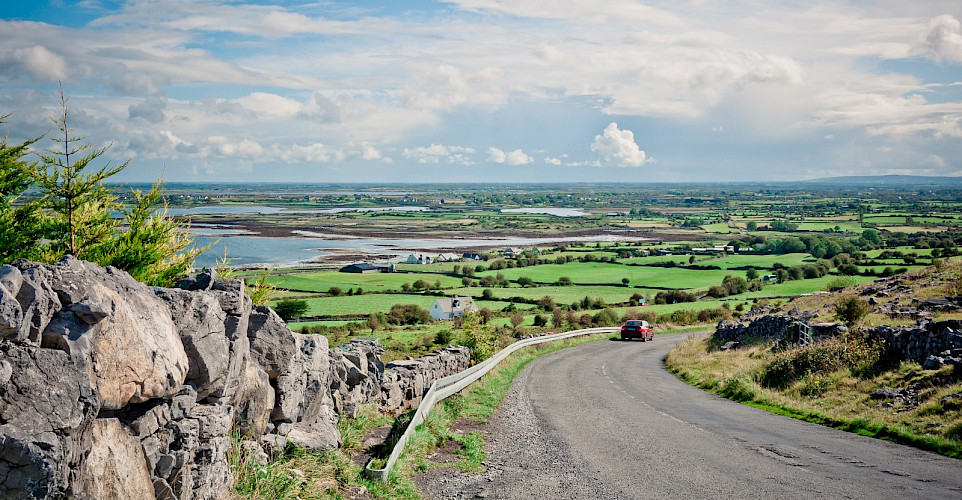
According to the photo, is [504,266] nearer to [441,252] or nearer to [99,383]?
[441,252]

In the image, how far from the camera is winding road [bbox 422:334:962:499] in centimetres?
969

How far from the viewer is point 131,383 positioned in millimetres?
6078

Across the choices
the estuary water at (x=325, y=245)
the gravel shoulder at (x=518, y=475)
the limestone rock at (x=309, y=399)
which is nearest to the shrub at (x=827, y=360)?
the gravel shoulder at (x=518, y=475)

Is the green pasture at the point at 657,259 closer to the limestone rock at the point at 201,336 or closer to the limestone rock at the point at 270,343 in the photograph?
the limestone rock at the point at 270,343

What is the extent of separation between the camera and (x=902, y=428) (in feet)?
45.0

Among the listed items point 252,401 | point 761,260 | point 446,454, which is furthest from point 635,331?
point 761,260

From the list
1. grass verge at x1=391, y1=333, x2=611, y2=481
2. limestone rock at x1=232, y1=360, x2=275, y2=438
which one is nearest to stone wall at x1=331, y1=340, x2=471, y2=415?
grass verge at x1=391, y1=333, x2=611, y2=481

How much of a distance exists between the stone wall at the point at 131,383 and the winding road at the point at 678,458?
9.69 ft

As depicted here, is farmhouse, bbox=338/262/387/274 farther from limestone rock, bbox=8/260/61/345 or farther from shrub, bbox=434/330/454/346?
limestone rock, bbox=8/260/61/345

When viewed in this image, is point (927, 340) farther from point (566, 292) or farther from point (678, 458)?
point (566, 292)

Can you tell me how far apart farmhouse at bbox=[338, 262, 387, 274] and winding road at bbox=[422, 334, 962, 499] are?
7478 centimetres

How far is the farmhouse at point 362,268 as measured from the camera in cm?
9281

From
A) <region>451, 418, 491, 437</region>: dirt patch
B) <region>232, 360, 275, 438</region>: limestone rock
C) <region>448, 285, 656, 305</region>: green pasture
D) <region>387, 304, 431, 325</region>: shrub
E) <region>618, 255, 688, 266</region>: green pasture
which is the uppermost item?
<region>232, 360, 275, 438</region>: limestone rock

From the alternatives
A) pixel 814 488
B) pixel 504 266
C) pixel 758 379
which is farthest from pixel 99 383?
pixel 504 266
